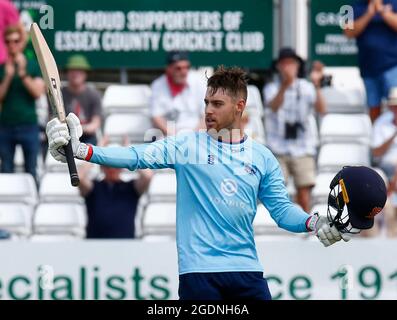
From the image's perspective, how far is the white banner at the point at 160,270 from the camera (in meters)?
10.0

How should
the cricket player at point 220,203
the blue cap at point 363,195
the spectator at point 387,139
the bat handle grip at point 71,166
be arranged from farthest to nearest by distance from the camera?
the spectator at point 387,139 < the cricket player at point 220,203 < the blue cap at point 363,195 < the bat handle grip at point 71,166

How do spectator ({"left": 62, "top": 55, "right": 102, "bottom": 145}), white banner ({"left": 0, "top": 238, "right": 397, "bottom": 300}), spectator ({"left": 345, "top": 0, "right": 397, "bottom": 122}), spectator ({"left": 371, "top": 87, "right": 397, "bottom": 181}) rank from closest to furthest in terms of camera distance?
white banner ({"left": 0, "top": 238, "right": 397, "bottom": 300}) → spectator ({"left": 371, "top": 87, "right": 397, "bottom": 181}) → spectator ({"left": 345, "top": 0, "right": 397, "bottom": 122}) → spectator ({"left": 62, "top": 55, "right": 102, "bottom": 145})

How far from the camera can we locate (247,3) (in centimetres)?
1175

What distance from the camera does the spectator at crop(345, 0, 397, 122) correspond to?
11.0 metres

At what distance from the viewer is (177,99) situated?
1098 cm

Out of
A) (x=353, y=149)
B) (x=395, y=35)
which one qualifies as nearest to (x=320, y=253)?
(x=353, y=149)

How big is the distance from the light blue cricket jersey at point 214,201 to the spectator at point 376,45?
425 cm

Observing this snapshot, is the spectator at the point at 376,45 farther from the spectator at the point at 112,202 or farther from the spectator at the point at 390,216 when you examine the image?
the spectator at the point at 112,202

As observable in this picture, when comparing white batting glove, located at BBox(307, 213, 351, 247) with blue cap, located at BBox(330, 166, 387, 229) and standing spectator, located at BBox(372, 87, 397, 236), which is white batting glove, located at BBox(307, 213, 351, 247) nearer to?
blue cap, located at BBox(330, 166, 387, 229)

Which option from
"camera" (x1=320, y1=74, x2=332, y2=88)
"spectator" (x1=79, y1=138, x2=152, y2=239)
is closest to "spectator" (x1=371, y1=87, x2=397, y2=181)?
"camera" (x1=320, y1=74, x2=332, y2=88)

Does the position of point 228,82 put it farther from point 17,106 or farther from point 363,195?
point 17,106

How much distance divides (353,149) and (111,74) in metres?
2.56

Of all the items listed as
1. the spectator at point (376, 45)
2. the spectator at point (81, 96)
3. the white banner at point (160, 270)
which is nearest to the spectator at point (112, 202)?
the white banner at point (160, 270)

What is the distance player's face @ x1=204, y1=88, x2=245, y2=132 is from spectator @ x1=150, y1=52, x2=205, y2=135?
389 centimetres
